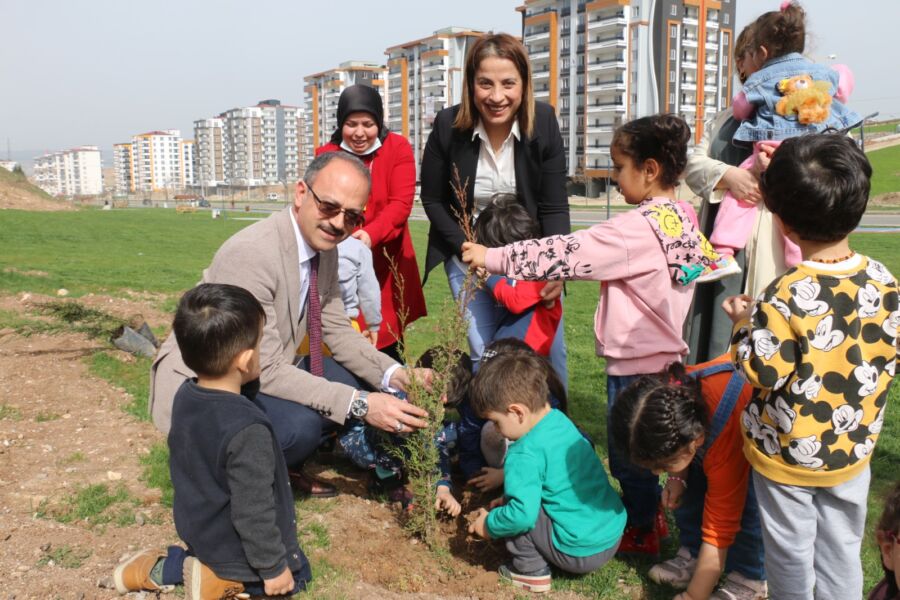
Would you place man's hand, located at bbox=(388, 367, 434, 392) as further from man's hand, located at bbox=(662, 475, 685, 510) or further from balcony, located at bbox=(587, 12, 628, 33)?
balcony, located at bbox=(587, 12, 628, 33)

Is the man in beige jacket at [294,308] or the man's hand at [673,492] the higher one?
the man in beige jacket at [294,308]

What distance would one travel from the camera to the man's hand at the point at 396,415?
3520 millimetres

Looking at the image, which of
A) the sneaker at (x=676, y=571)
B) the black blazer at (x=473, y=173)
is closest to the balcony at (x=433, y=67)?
the black blazer at (x=473, y=173)

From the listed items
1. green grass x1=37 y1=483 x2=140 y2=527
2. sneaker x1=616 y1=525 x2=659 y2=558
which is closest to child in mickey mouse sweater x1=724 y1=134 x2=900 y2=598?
sneaker x1=616 y1=525 x2=659 y2=558

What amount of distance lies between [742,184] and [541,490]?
72.2 inches

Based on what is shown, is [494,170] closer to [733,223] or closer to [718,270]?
[733,223]

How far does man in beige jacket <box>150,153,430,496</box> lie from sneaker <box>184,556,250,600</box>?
0.86m

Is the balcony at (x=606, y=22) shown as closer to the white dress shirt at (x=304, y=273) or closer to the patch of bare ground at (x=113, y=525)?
the patch of bare ground at (x=113, y=525)

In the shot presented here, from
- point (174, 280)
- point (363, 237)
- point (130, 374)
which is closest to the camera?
point (363, 237)

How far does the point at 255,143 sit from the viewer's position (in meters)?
146

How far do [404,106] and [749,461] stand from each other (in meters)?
97.6

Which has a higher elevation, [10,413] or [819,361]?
[819,361]

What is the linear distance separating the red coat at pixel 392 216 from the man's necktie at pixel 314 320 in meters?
1.43

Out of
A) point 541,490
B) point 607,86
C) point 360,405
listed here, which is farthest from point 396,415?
point 607,86
